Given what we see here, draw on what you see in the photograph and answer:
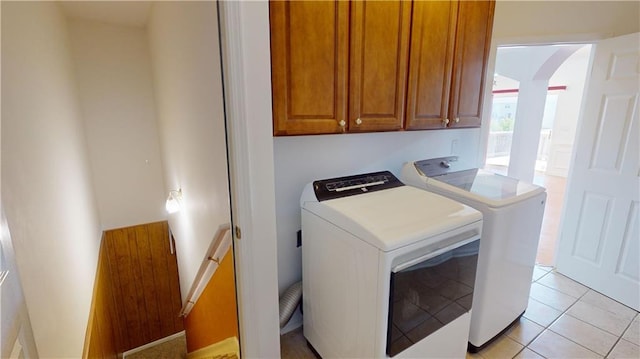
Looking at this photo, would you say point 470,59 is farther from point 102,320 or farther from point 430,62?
point 102,320

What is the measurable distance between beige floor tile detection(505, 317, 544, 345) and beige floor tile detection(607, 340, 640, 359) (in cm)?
36

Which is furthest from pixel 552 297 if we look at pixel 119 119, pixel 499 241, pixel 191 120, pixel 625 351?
pixel 119 119

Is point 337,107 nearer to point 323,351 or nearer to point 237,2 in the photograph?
point 237,2

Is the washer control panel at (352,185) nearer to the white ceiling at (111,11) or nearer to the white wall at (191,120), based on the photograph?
the white wall at (191,120)

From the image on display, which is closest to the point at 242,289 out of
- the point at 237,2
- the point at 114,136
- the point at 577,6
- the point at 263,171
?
the point at 263,171

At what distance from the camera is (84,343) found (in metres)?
1.23

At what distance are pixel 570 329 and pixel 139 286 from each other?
130 inches

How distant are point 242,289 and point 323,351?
2.17ft

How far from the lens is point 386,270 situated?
1127mm

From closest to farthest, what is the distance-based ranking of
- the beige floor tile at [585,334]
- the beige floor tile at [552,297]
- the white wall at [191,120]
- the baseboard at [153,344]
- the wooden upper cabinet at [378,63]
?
1. the wooden upper cabinet at [378,63]
2. the white wall at [191,120]
3. the beige floor tile at [585,334]
4. the beige floor tile at [552,297]
5. the baseboard at [153,344]

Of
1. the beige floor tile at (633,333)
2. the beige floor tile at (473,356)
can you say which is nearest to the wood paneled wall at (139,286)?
the beige floor tile at (473,356)

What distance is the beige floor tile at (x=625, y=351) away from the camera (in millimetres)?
1707

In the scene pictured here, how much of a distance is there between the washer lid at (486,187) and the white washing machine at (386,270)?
224mm

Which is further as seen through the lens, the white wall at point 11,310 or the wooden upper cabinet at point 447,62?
the wooden upper cabinet at point 447,62
